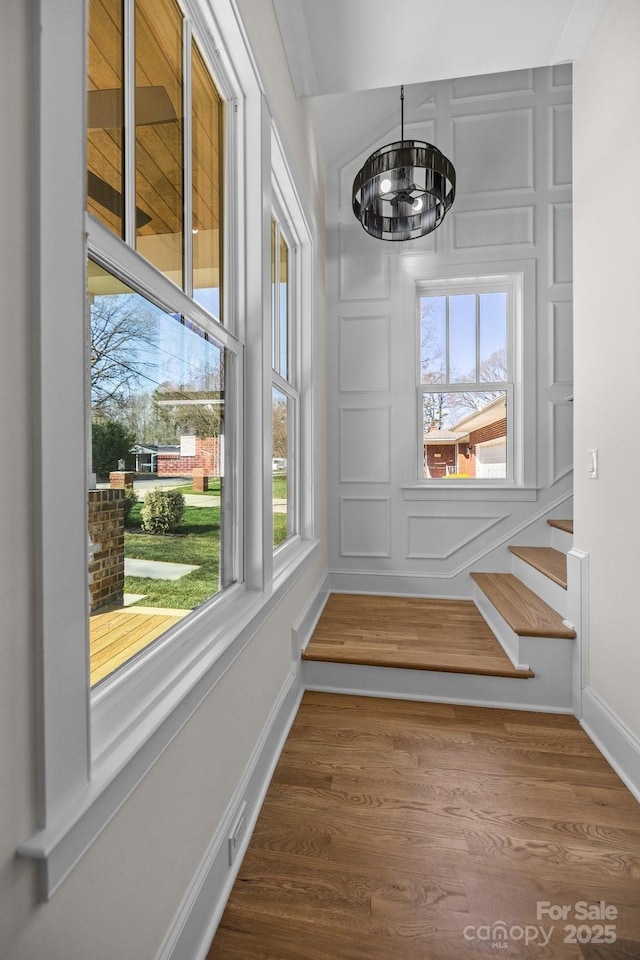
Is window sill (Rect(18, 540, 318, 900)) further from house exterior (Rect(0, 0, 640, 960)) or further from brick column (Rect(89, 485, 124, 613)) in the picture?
brick column (Rect(89, 485, 124, 613))

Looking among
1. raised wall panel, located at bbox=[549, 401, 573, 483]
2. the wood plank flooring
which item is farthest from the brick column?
raised wall panel, located at bbox=[549, 401, 573, 483]

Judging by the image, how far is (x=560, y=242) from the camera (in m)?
3.11

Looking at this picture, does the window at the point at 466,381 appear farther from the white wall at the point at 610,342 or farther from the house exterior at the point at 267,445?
the white wall at the point at 610,342

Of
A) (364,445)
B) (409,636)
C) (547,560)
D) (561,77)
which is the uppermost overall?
(561,77)

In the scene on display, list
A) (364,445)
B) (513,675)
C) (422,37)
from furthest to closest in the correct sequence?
(364,445)
(513,675)
(422,37)

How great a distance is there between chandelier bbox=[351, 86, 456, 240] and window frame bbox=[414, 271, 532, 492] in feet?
2.37

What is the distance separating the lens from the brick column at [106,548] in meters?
0.80

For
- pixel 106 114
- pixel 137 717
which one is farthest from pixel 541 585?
pixel 106 114

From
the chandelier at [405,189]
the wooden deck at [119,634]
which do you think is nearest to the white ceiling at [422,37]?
the chandelier at [405,189]

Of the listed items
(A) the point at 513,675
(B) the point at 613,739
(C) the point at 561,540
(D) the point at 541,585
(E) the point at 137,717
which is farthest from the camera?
(C) the point at 561,540

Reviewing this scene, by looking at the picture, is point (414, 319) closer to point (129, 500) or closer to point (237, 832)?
point (129, 500)

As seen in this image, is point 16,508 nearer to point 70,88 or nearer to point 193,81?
point 70,88

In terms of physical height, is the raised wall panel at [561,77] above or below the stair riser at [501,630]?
above

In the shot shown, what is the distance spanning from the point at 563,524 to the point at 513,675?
118cm
